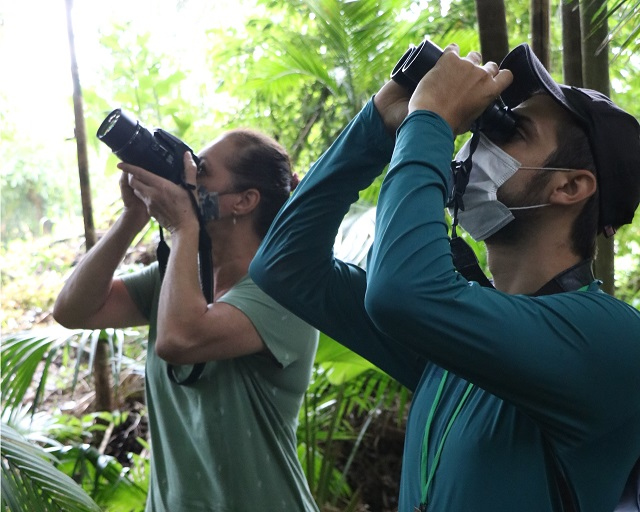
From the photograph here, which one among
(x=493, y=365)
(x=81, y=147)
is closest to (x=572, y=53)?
(x=493, y=365)

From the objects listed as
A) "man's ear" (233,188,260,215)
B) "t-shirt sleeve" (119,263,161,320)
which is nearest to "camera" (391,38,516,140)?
"man's ear" (233,188,260,215)

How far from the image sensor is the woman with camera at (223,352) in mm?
1396

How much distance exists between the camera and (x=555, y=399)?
80 centimetres

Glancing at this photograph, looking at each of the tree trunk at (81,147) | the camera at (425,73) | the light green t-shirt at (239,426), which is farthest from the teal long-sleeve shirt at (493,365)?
the tree trunk at (81,147)

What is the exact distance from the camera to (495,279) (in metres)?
1.01

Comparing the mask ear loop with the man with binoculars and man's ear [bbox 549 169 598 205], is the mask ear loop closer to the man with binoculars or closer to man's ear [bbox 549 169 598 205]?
the man with binoculars

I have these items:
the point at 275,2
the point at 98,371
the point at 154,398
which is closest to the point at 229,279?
the point at 154,398

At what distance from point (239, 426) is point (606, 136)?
80 centimetres

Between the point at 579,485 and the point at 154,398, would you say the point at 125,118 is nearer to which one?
the point at 154,398

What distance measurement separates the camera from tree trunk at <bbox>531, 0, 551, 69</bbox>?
1498mm

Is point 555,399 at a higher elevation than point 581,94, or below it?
below

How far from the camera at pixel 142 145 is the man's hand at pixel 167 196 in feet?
0.05

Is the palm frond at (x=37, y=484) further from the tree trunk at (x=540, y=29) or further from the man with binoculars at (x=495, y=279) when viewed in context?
the tree trunk at (x=540, y=29)

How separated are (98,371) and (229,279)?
134 centimetres
